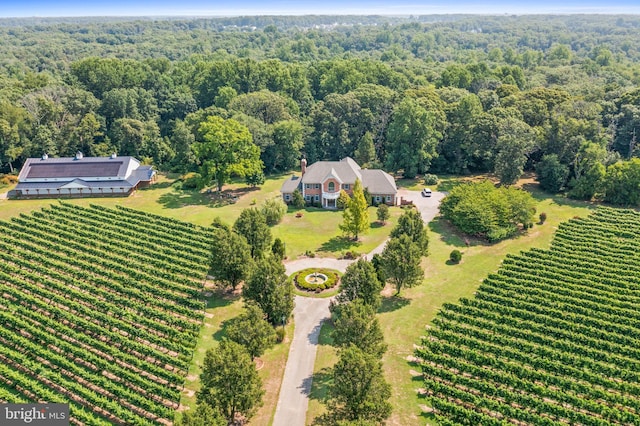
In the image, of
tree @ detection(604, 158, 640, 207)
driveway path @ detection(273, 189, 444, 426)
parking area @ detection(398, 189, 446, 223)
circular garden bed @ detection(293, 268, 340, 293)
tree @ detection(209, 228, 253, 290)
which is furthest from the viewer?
parking area @ detection(398, 189, 446, 223)

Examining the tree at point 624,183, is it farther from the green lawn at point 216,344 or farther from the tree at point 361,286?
the green lawn at point 216,344

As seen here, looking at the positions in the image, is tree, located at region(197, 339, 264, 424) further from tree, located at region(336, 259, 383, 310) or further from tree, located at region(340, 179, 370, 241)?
tree, located at region(340, 179, 370, 241)

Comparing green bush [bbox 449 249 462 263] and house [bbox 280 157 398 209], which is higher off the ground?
house [bbox 280 157 398 209]

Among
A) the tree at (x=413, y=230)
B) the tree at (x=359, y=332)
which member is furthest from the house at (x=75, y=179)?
the tree at (x=359, y=332)

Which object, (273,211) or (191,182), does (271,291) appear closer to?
(273,211)

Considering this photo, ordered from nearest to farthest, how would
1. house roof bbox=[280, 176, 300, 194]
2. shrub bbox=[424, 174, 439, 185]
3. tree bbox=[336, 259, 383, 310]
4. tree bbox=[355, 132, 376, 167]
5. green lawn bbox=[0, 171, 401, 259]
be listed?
tree bbox=[336, 259, 383, 310] < green lawn bbox=[0, 171, 401, 259] < house roof bbox=[280, 176, 300, 194] < shrub bbox=[424, 174, 439, 185] < tree bbox=[355, 132, 376, 167]

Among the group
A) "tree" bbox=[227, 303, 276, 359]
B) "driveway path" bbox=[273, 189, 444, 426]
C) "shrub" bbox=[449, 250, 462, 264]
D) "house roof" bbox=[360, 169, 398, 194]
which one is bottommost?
"driveway path" bbox=[273, 189, 444, 426]

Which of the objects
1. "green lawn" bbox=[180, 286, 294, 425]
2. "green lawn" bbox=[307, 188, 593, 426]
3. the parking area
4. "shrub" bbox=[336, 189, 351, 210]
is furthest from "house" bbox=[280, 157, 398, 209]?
"green lawn" bbox=[180, 286, 294, 425]

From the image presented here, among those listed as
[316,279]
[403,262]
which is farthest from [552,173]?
[316,279]
